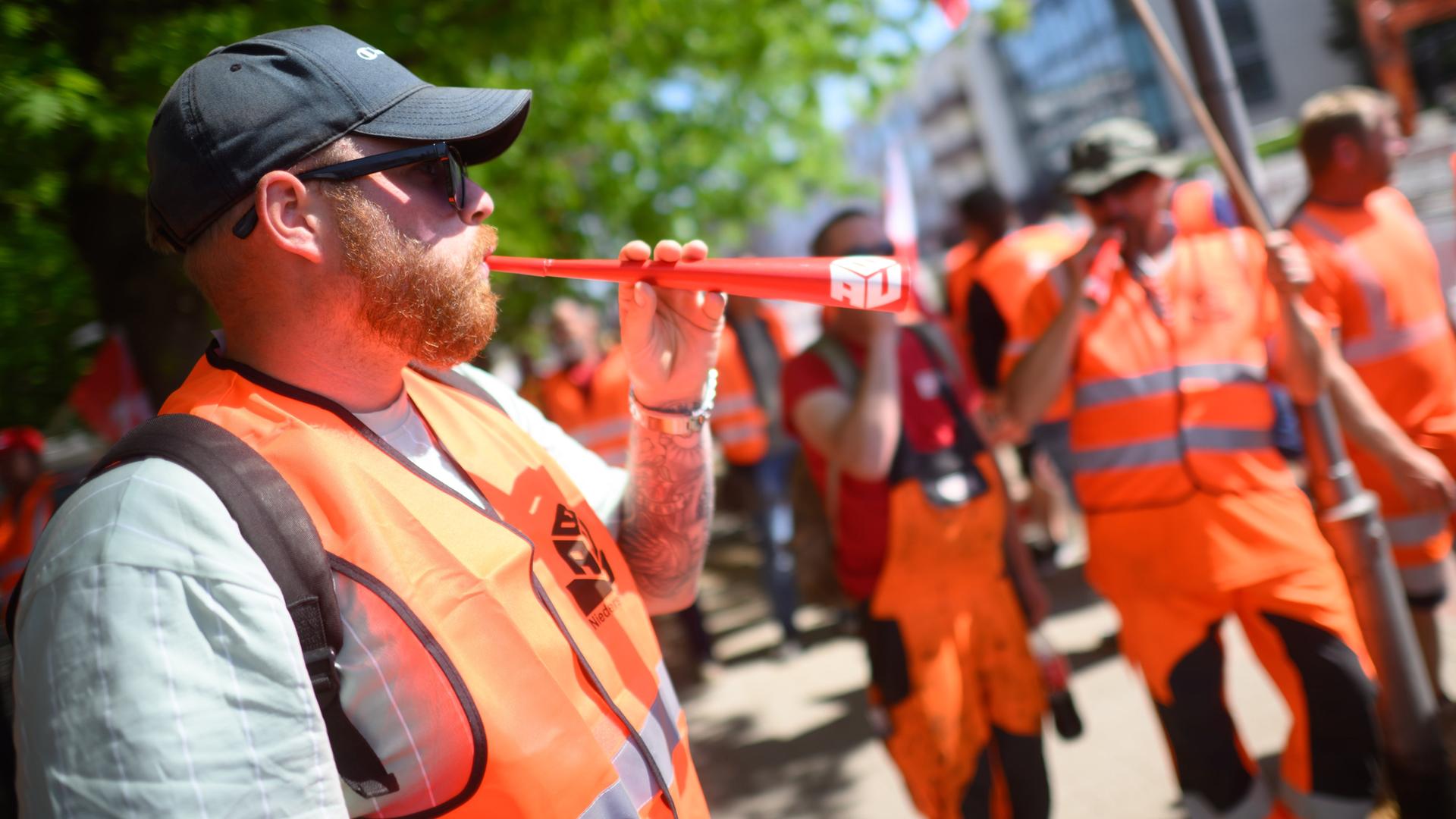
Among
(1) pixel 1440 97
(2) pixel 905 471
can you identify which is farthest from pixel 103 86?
(1) pixel 1440 97


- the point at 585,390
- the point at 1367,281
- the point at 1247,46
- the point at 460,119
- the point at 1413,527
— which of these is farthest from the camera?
the point at 1247,46

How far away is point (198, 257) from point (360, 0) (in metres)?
2.45

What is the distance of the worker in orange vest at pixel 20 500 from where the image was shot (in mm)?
4961

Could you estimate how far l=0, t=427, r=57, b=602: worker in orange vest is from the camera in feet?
16.3

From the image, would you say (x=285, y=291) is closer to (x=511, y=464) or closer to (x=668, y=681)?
(x=511, y=464)

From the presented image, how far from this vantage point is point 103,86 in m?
3.12

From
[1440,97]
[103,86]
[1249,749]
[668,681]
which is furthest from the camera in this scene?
[1440,97]

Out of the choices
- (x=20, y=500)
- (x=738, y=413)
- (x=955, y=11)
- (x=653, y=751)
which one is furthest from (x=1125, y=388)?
(x=20, y=500)

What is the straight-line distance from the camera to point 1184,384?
2.76 m

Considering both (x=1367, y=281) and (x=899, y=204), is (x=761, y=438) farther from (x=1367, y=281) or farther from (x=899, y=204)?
(x=899, y=204)

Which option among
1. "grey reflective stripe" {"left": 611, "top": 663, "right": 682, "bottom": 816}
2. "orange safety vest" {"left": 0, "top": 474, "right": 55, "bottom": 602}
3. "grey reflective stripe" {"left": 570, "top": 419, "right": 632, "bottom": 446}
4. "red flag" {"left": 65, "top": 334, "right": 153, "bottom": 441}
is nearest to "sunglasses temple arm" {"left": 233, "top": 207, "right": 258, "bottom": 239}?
"grey reflective stripe" {"left": 611, "top": 663, "right": 682, "bottom": 816}

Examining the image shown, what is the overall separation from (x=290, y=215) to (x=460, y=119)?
249 millimetres

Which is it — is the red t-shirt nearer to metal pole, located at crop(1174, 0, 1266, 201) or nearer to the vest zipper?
metal pole, located at crop(1174, 0, 1266, 201)

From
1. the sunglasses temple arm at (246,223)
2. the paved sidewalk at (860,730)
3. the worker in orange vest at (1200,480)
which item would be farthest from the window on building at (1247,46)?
the sunglasses temple arm at (246,223)
